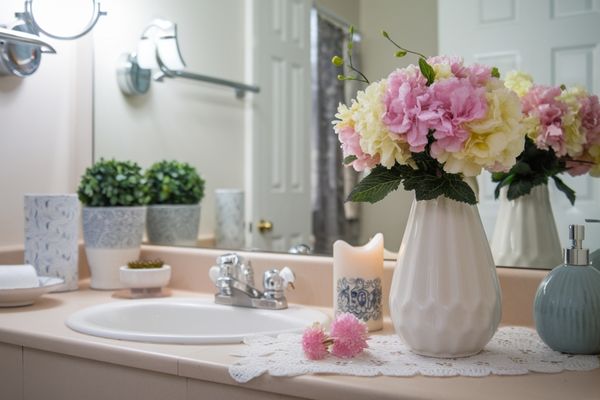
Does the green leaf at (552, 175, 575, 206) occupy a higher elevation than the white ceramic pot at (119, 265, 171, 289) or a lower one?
higher

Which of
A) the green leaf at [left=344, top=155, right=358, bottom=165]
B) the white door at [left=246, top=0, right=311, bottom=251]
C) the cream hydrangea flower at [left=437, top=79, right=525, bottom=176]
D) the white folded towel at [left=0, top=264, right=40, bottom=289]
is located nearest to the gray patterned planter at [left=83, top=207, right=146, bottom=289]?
the white folded towel at [left=0, top=264, right=40, bottom=289]

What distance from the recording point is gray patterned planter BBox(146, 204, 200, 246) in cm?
177

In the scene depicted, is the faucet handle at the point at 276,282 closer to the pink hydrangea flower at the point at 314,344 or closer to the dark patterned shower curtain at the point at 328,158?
the dark patterned shower curtain at the point at 328,158

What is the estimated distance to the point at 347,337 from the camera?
38.2 inches

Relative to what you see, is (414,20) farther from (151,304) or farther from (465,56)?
(151,304)

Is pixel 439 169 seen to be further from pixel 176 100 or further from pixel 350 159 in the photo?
pixel 176 100

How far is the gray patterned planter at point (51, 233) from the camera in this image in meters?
1.57

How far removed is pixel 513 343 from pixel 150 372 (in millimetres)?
590

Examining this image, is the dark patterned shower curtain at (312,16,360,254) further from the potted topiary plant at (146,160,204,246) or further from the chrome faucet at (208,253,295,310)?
the potted topiary plant at (146,160,204,246)

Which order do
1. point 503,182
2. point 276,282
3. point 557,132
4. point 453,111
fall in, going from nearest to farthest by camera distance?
point 453,111 < point 557,132 < point 503,182 < point 276,282

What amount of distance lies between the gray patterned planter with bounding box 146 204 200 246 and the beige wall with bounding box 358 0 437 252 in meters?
0.54

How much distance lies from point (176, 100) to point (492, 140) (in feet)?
3.74

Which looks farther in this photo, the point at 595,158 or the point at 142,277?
the point at 142,277

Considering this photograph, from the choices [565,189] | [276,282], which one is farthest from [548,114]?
[276,282]
